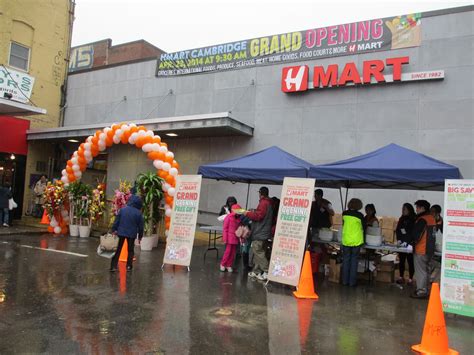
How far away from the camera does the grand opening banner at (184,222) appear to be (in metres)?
8.38

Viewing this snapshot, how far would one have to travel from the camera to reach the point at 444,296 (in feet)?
19.4

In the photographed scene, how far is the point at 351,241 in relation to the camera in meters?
7.45

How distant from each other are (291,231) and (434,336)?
10.3 feet

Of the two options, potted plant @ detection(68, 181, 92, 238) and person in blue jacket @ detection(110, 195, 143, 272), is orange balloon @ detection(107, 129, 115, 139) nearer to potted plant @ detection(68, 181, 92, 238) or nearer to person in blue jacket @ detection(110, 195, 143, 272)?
potted plant @ detection(68, 181, 92, 238)

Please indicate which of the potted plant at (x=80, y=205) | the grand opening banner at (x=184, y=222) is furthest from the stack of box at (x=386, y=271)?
the potted plant at (x=80, y=205)

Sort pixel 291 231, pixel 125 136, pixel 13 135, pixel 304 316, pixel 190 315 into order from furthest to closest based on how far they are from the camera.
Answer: pixel 13 135, pixel 125 136, pixel 291 231, pixel 304 316, pixel 190 315

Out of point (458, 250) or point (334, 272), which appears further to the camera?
point (334, 272)

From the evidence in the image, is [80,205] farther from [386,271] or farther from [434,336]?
[434,336]

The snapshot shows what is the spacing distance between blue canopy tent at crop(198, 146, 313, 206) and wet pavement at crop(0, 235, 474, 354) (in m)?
2.13

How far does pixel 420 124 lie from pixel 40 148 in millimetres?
15416

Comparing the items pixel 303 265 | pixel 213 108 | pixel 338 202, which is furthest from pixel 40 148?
pixel 303 265

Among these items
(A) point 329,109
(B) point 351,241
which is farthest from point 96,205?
(B) point 351,241

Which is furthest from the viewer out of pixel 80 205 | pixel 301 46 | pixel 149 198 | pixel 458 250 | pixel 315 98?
pixel 301 46

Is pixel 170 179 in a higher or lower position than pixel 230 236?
higher
